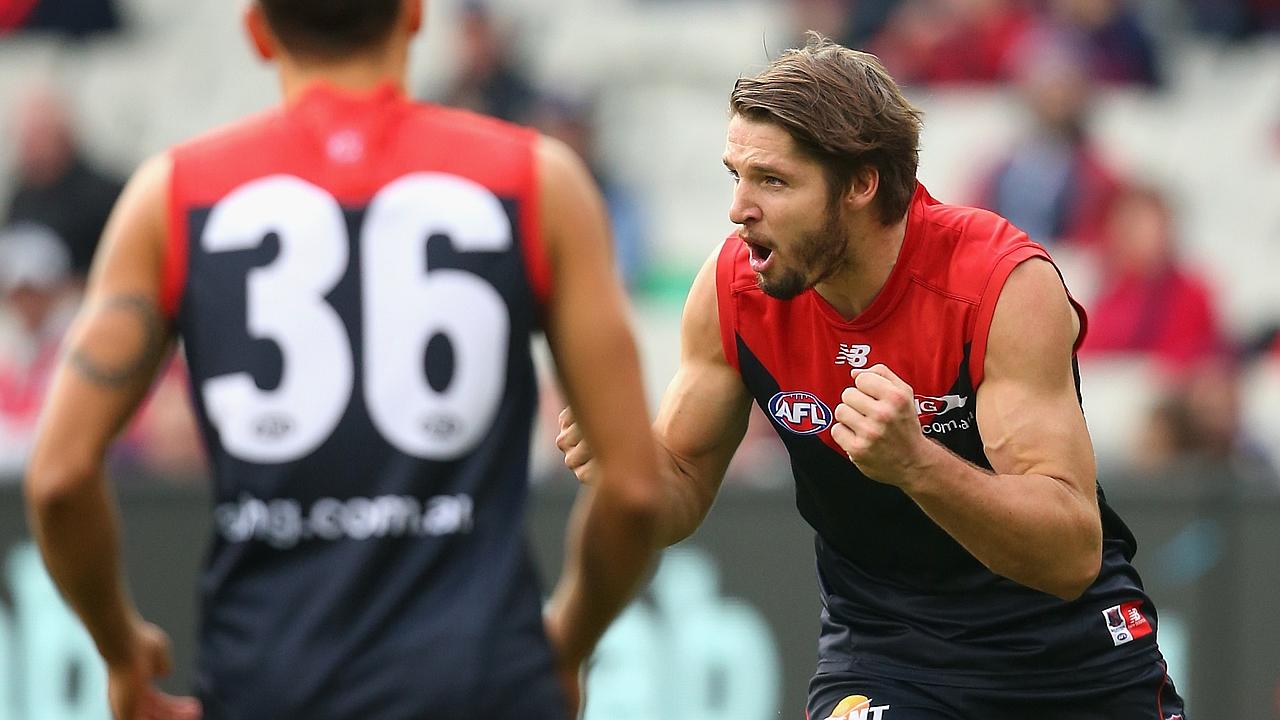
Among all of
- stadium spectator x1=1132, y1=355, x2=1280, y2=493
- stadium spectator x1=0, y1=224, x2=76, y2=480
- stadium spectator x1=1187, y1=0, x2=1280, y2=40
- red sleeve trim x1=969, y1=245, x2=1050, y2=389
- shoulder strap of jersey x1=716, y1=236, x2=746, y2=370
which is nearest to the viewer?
red sleeve trim x1=969, y1=245, x2=1050, y2=389

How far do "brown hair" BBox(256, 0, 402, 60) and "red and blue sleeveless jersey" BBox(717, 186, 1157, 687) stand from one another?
1.62 meters

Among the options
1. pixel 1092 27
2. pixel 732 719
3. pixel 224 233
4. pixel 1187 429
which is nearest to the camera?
pixel 224 233

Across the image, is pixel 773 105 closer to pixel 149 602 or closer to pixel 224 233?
pixel 224 233

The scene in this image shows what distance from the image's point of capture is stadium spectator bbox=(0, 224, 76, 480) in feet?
34.0

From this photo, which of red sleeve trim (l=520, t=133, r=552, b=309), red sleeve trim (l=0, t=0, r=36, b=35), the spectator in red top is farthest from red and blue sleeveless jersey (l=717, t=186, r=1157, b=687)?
red sleeve trim (l=0, t=0, r=36, b=35)

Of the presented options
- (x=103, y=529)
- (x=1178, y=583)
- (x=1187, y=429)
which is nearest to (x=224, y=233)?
(x=103, y=529)

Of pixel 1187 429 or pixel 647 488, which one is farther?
pixel 1187 429

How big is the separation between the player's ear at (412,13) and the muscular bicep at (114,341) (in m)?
0.49

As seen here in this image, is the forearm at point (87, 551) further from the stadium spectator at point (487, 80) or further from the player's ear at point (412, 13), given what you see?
the stadium spectator at point (487, 80)

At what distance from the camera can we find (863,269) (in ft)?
14.4

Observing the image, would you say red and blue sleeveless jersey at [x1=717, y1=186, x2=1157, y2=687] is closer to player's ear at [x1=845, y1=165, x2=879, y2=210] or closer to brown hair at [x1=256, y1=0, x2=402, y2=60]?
player's ear at [x1=845, y1=165, x2=879, y2=210]

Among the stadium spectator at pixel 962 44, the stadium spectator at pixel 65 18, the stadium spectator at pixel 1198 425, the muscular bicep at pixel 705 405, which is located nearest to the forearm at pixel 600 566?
the muscular bicep at pixel 705 405

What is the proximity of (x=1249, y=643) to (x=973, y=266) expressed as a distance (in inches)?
174

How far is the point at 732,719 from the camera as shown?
793 cm
